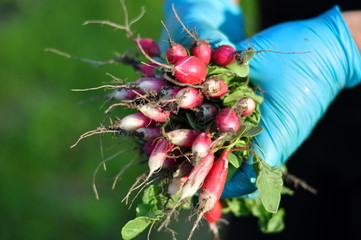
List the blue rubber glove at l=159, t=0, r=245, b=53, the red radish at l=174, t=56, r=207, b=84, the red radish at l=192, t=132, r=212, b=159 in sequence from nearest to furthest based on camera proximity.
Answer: the red radish at l=192, t=132, r=212, b=159 < the red radish at l=174, t=56, r=207, b=84 < the blue rubber glove at l=159, t=0, r=245, b=53

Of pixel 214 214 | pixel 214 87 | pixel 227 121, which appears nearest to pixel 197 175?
pixel 227 121

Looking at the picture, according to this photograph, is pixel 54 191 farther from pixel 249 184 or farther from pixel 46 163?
pixel 249 184

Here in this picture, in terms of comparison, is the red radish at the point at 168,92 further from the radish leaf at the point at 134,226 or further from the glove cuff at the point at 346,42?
the glove cuff at the point at 346,42

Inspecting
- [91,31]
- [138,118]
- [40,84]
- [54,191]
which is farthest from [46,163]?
[138,118]

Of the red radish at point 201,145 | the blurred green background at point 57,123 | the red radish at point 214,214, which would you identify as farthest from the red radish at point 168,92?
the blurred green background at point 57,123


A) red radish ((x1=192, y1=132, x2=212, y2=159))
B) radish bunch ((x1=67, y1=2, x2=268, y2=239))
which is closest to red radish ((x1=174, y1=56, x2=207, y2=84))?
radish bunch ((x1=67, y1=2, x2=268, y2=239))

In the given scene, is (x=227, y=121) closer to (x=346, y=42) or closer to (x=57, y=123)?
(x=346, y=42)

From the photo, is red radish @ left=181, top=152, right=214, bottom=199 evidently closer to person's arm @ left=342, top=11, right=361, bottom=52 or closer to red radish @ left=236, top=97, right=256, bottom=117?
red radish @ left=236, top=97, right=256, bottom=117
